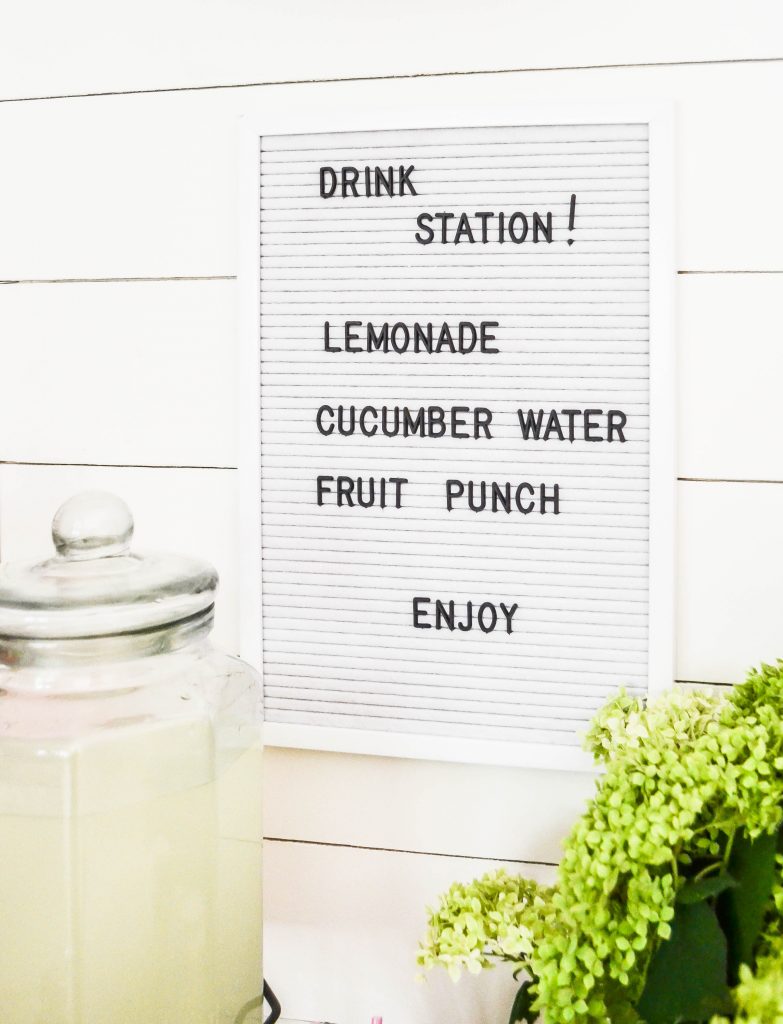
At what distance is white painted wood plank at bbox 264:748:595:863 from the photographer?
0.82 metres

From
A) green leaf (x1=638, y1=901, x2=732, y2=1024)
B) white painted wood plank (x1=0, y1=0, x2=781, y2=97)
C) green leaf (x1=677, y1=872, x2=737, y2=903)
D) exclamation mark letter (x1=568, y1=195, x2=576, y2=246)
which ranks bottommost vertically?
green leaf (x1=638, y1=901, x2=732, y2=1024)

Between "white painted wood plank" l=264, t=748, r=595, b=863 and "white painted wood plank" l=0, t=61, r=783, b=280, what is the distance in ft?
1.64

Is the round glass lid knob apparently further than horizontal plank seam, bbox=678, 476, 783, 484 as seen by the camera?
No

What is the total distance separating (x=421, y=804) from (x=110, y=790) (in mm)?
353

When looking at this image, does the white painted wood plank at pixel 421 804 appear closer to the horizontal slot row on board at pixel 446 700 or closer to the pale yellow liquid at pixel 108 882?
the horizontal slot row on board at pixel 446 700

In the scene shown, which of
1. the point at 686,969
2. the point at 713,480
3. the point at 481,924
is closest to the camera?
the point at 686,969

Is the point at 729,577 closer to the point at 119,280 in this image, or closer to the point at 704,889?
the point at 704,889

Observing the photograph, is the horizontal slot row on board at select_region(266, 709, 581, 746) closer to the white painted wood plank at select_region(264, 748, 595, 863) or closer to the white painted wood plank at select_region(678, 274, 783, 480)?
the white painted wood plank at select_region(264, 748, 595, 863)

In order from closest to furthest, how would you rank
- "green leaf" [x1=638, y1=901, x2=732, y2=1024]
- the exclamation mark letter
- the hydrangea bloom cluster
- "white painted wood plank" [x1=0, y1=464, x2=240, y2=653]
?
"green leaf" [x1=638, y1=901, x2=732, y2=1024] < the hydrangea bloom cluster < the exclamation mark letter < "white painted wood plank" [x1=0, y1=464, x2=240, y2=653]

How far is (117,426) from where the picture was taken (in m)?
0.89

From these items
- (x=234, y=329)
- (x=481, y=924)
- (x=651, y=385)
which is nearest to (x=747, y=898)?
(x=481, y=924)

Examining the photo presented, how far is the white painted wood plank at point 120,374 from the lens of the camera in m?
0.86

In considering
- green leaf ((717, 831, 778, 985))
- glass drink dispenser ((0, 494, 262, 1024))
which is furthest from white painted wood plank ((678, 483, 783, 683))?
glass drink dispenser ((0, 494, 262, 1024))

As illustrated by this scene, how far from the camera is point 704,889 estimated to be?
1.86 feet
